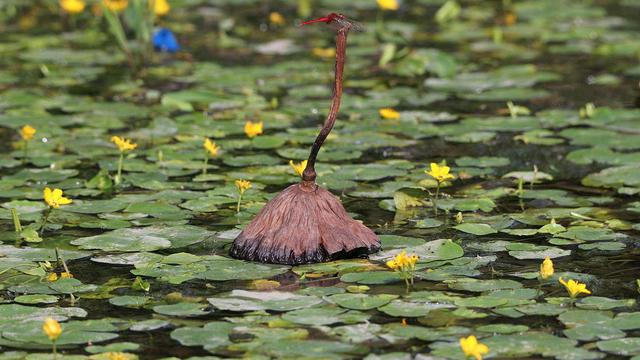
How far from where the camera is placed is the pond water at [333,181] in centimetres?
378

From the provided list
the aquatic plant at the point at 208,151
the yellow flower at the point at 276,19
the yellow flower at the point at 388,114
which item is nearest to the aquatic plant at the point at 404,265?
the aquatic plant at the point at 208,151

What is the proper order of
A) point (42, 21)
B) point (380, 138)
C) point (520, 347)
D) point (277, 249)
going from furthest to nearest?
point (42, 21) < point (380, 138) < point (277, 249) < point (520, 347)

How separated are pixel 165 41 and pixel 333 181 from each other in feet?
10.9

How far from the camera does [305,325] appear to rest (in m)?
Result: 3.77

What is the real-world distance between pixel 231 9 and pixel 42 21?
1.45m

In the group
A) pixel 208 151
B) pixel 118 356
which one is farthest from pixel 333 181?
pixel 118 356

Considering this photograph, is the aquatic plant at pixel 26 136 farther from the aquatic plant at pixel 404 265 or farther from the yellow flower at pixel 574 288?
the yellow flower at pixel 574 288

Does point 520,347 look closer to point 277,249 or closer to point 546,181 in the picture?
point 277,249

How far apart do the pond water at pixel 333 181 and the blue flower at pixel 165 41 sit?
88 millimetres

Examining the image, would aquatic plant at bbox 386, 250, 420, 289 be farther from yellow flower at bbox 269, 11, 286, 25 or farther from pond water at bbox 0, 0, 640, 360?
yellow flower at bbox 269, 11, 286, 25

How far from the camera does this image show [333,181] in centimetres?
554

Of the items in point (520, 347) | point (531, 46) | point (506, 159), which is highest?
point (531, 46)

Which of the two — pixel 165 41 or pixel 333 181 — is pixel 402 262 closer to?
pixel 333 181

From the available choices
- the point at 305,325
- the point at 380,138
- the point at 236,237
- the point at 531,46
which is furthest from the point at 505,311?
the point at 531,46
